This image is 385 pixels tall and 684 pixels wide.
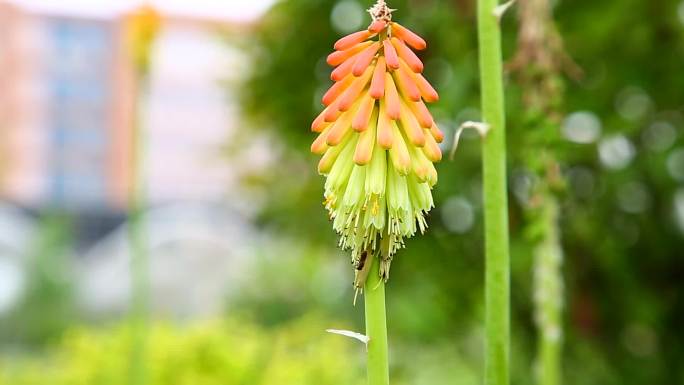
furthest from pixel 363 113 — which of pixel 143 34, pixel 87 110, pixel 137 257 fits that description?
pixel 87 110

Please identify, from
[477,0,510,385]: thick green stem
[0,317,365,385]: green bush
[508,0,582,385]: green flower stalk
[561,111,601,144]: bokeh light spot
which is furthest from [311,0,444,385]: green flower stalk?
[561,111,601,144]: bokeh light spot

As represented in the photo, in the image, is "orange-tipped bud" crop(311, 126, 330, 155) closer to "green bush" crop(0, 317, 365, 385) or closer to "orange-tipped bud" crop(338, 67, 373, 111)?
"orange-tipped bud" crop(338, 67, 373, 111)

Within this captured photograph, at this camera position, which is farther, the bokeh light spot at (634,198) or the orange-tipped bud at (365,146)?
the bokeh light spot at (634,198)

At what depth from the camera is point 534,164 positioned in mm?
2453

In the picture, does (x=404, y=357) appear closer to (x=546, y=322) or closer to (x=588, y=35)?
(x=588, y=35)

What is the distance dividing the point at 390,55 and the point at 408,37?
0.06 metres

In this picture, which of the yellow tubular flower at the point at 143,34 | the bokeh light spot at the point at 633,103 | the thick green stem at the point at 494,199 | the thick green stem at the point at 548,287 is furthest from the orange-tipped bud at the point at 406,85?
the bokeh light spot at the point at 633,103

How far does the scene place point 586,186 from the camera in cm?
575

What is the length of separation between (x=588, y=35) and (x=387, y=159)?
415cm

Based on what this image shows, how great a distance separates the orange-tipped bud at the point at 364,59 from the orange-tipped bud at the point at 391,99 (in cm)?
3

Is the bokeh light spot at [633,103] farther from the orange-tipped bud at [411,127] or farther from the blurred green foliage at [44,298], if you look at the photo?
the blurred green foliage at [44,298]

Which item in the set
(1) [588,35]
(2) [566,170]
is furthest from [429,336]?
(1) [588,35]

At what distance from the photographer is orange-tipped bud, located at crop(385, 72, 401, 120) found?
3.88ft

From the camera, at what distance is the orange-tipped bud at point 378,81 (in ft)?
3.88
